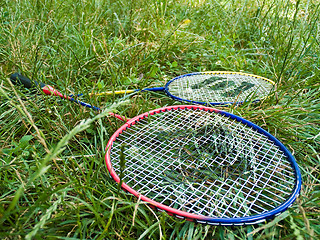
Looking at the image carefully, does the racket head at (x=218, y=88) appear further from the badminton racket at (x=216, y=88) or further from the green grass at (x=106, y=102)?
the green grass at (x=106, y=102)

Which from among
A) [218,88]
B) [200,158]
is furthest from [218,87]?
[200,158]

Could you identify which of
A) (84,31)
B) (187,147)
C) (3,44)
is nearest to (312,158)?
(187,147)

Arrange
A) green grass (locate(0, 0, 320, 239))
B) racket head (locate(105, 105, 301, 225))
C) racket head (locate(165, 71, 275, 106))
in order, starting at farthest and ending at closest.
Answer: racket head (locate(165, 71, 275, 106))
racket head (locate(105, 105, 301, 225))
green grass (locate(0, 0, 320, 239))

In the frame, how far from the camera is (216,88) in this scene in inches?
86.9

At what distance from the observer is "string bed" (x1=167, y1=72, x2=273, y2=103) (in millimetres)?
2074

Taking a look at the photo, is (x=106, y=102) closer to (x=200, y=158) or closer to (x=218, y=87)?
(x=200, y=158)

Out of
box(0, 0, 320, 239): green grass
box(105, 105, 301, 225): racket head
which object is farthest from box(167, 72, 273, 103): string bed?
box(105, 105, 301, 225): racket head

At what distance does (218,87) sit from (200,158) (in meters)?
0.86

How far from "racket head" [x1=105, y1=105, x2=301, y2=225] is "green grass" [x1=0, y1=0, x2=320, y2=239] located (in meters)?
0.10

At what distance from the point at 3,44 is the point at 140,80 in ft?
3.87

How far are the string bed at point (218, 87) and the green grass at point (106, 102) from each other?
5.2 inches

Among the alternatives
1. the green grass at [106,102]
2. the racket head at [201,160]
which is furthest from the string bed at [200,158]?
the green grass at [106,102]

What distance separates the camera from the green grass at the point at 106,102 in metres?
1.13

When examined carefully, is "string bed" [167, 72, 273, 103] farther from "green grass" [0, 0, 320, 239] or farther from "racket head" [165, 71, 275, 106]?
"green grass" [0, 0, 320, 239]
